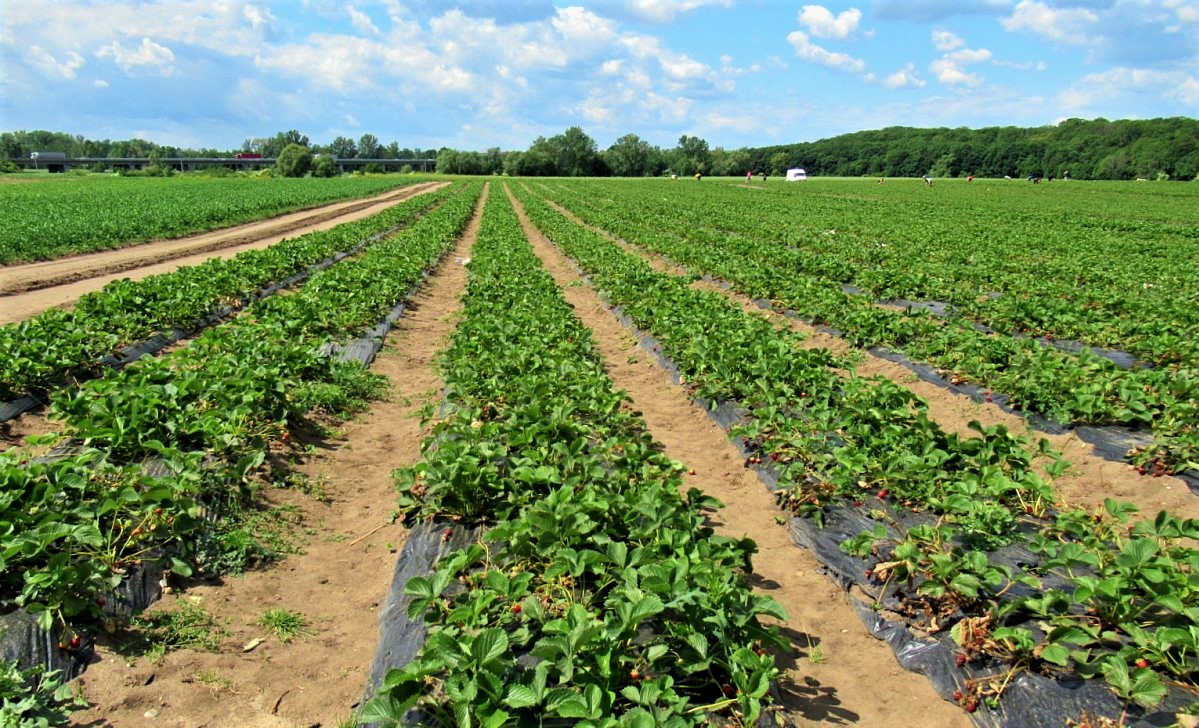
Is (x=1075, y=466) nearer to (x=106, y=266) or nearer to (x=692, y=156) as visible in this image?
(x=106, y=266)

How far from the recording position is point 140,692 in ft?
11.3

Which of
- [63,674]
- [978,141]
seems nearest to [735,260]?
[63,674]

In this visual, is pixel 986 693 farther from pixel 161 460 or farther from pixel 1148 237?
pixel 1148 237

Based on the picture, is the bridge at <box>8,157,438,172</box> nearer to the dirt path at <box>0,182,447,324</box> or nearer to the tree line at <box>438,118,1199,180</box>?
the tree line at <box>438,118,1199,180</box>

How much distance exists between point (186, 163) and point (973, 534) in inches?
6811

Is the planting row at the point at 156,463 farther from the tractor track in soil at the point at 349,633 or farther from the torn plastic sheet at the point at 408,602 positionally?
the torn plastic sheet at the point at 408,602

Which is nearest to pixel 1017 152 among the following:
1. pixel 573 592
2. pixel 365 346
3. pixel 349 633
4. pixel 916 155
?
pixel 916 155

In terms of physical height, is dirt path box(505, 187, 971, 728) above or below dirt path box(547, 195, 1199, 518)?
below

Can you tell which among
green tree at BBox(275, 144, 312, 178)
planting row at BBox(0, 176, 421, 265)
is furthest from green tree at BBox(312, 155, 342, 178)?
planting row at BBox(0, 176, 421, 265)

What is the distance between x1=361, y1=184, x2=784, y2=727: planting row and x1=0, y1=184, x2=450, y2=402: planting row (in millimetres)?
4617

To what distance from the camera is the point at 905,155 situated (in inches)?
5098

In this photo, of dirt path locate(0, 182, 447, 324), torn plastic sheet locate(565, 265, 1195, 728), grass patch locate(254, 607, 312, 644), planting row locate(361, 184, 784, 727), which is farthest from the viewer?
dirt path locate(0, 182, 447, 324)

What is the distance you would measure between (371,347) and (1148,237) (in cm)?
2709

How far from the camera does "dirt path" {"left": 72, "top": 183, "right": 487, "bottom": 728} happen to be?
3.43m
